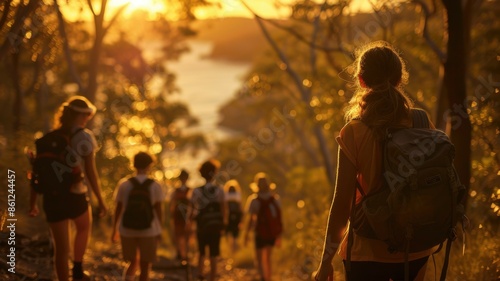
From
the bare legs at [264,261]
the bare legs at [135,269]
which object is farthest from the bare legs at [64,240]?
the bare legs at [264,261]

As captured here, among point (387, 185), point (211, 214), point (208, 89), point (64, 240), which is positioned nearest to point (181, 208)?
point (211, 214)

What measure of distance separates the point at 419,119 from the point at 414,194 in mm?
392

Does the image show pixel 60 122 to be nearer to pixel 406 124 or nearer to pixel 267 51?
pixel 406 124

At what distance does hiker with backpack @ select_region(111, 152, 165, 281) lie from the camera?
598cm

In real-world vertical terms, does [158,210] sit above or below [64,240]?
above

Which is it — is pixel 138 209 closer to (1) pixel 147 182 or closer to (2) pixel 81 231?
(1) pixel 147 182

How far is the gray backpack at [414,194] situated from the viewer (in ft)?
8.64

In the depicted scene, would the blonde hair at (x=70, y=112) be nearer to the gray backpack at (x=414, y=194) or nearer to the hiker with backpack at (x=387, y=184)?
the hiker with backpack at (x=387, y=184)

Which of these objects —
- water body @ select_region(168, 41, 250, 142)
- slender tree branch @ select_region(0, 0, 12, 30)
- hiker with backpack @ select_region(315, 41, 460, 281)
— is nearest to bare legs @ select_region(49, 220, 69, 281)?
slender tree branch @ select_region(0, 0, 12, 30)

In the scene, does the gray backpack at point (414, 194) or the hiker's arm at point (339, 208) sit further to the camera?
the hiker's arm at point (339, 208)

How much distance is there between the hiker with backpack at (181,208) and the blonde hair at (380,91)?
23.0 ft

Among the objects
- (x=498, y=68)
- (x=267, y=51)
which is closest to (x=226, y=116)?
(x=267, y=51)

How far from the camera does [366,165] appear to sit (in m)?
2.77

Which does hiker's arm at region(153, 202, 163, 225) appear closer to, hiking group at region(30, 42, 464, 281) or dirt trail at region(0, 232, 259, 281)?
dirt trail at region(0, 232, 259, 281)
